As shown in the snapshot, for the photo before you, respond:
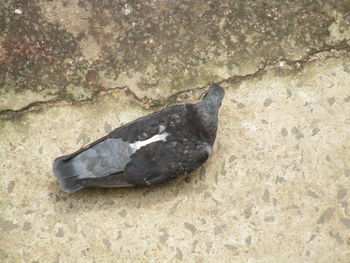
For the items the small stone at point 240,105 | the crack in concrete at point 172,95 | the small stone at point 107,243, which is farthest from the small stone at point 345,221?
the small stone at point 107,243

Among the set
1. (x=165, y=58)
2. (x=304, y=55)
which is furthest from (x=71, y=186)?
(x=304, y=55)

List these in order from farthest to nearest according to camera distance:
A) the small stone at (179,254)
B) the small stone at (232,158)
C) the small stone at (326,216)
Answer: the small stone at (232,158) → the small stone at (326,216) → the small stone at (179,254)

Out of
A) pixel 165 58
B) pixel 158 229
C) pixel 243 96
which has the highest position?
pixel 165 58

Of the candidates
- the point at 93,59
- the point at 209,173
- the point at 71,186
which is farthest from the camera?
the point at 93,59

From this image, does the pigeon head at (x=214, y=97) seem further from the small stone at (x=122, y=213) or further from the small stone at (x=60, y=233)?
the small stone at (x=60, y=233)

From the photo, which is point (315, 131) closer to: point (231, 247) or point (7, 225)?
point (231, 247)

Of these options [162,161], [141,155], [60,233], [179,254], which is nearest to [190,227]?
[179,254]

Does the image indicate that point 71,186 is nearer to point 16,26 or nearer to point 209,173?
point 209,173

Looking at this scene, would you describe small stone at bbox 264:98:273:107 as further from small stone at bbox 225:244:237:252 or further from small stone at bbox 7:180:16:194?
small stone at bbox 7:180:16:194
